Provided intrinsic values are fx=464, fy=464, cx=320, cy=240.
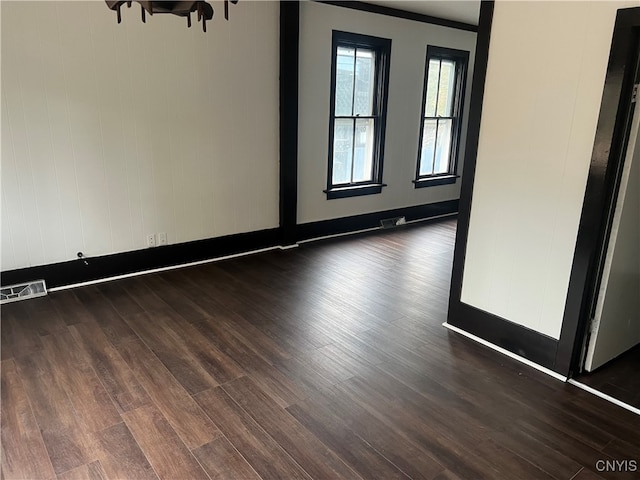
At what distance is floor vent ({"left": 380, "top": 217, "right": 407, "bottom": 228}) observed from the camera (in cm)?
613

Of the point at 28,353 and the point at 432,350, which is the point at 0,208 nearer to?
the point at 28,353

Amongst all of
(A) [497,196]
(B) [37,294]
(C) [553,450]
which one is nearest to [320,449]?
(C) [553,450]

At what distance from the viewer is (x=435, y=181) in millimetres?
6605

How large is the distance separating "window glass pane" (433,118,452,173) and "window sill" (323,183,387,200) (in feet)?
3.97

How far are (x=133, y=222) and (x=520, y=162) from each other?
3181 millimetres

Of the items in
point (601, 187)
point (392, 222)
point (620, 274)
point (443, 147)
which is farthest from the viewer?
point (443, 147)

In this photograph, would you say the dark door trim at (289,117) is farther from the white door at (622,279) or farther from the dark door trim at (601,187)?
the white door at (622,279)

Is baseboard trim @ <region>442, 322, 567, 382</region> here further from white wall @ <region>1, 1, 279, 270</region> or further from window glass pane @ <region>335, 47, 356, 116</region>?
window glass pane @ <region>335, 47, 356, 116</region>

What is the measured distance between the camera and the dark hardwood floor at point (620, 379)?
262 centimetres

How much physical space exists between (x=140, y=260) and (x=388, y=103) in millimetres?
3445

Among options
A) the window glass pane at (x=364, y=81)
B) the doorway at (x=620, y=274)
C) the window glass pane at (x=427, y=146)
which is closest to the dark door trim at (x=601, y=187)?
the doorway at (x=620, y=274)

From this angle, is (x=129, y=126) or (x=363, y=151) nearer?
(x=129, y=126)

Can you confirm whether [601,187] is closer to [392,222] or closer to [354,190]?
[354,190]
